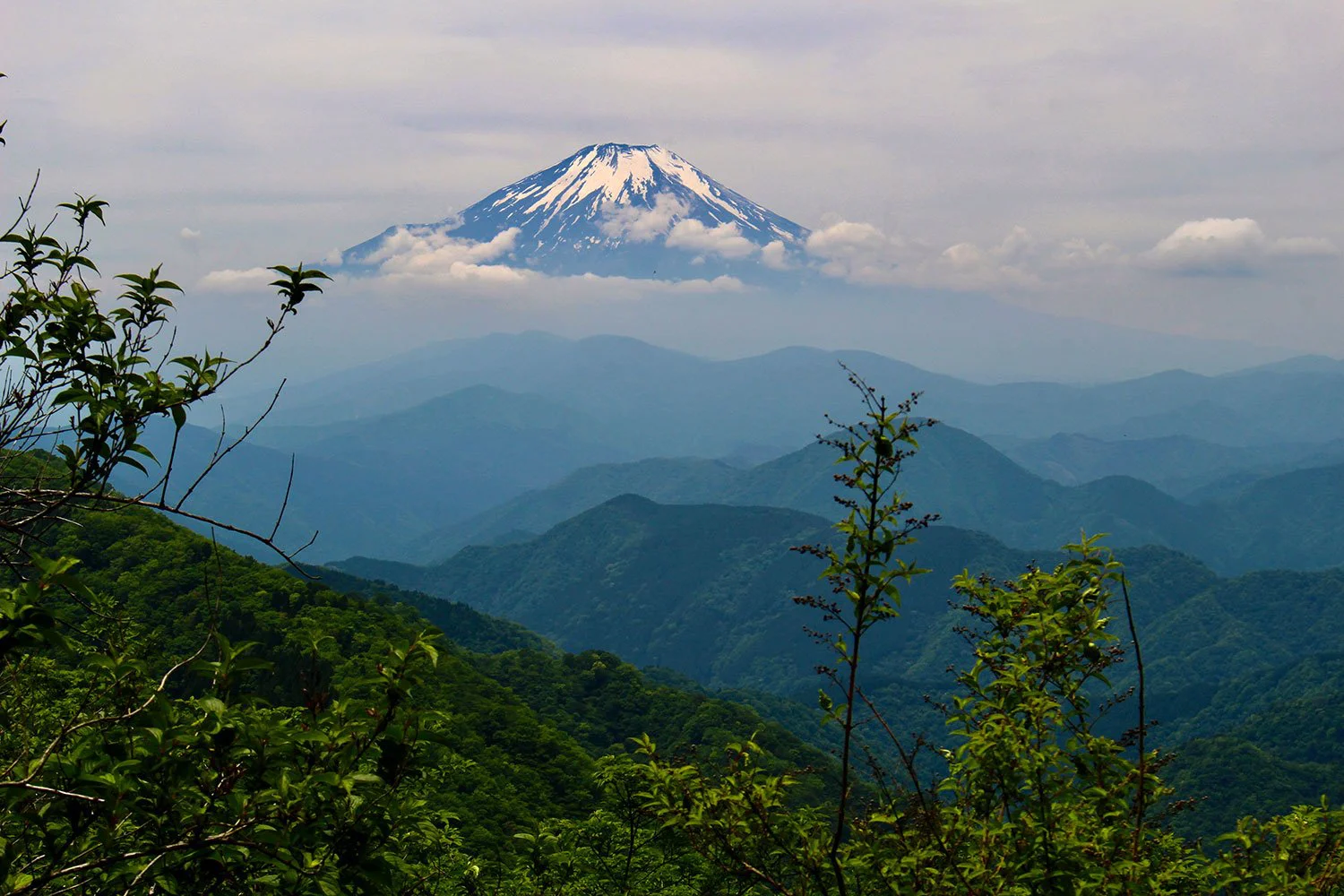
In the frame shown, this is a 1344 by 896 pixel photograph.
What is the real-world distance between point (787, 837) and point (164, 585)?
6301 cm

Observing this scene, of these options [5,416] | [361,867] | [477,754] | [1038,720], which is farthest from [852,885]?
[477,754]

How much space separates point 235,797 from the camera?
489cm

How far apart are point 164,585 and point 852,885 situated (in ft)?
204

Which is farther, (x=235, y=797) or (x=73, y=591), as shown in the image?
(x=235, y=797)

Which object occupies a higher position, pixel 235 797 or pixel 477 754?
pixel 235 797

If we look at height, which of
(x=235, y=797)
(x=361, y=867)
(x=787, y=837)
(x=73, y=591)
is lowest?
(x=787, y=837)

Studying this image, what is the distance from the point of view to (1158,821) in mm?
6879

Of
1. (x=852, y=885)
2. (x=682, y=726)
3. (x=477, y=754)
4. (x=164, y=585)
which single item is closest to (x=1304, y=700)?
(x=682, y=726)

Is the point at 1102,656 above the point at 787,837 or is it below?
above

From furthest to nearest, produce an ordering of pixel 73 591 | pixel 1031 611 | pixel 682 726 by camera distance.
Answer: pixel 682 726 < pixel 1031 611 < pixel 73 591

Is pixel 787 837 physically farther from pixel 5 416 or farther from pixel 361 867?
pixel 5 416

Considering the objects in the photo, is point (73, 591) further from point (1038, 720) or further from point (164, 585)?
point (164, 585)

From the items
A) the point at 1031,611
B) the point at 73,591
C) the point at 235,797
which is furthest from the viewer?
the point at 1031,611

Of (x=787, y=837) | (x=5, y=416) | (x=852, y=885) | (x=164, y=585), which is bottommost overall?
(x=164, y=585)
